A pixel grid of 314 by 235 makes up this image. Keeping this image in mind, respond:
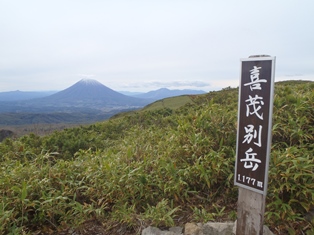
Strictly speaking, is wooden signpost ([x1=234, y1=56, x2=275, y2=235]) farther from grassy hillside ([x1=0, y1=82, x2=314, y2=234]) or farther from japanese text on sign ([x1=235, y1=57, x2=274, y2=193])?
grassy hillside ([x1=0, y1=82, x2=314, y2=234])

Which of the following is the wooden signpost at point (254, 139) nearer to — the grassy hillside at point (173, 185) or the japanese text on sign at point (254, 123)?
the japanese text on sign at point (254, 123)

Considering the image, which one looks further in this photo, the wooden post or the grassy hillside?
the grassy hillside

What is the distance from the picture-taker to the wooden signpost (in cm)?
219

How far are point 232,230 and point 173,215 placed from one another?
28.3 inches

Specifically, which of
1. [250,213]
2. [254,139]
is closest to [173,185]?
[250,213]

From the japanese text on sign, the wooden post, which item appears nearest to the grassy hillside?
the wooden post

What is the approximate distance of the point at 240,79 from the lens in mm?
2412

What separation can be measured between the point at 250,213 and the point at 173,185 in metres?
1.23

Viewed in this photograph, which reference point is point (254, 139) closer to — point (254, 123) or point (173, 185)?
point (254, 123)

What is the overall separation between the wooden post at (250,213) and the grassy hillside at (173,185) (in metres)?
0.45

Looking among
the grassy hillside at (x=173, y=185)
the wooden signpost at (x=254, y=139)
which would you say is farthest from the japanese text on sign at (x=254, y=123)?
the grassy hillside at (x=173, y=185)

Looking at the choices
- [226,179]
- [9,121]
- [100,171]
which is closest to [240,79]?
[226,179]

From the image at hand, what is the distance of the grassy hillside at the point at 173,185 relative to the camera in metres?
2.89

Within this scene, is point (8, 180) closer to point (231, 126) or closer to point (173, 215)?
point (173, 215)
